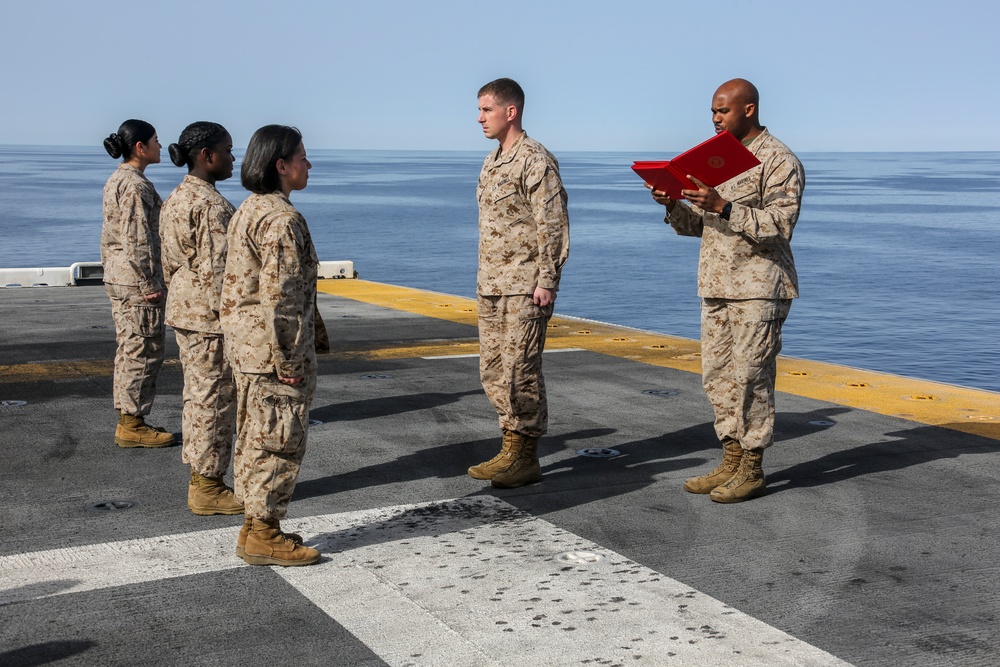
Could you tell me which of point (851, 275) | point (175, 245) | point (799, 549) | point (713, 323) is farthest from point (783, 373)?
point (851, 275)

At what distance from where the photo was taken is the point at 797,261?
128 feet

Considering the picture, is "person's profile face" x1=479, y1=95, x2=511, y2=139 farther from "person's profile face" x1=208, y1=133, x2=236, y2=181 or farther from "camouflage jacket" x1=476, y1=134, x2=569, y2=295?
"person's profile face" x1=208, y1=133, x2=236, y2=181

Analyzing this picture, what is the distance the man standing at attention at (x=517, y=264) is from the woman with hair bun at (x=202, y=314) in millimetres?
1273

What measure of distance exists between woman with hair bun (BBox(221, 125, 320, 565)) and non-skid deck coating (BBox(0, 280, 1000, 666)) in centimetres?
27

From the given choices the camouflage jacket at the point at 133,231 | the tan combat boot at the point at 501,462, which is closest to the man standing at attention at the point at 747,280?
the tan combat boot at the point at 501,462

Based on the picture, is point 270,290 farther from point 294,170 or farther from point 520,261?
point 520,261

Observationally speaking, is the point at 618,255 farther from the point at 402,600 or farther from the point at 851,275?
the point at 402,600

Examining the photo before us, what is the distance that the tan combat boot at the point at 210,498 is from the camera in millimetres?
5070

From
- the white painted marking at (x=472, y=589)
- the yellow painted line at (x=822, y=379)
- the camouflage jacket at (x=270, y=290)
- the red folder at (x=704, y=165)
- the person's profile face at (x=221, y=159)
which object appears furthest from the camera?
the yellow painted line at (x=822, y=379)

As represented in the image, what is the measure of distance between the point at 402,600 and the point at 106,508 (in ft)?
5.94

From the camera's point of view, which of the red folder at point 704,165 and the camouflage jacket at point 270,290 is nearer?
the camouflage jacket at point 270,290

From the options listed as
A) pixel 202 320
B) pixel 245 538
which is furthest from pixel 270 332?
pixel 202 320

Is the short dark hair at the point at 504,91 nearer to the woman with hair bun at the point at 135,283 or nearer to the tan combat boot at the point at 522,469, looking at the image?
the tan combat boot at the point at 522,469

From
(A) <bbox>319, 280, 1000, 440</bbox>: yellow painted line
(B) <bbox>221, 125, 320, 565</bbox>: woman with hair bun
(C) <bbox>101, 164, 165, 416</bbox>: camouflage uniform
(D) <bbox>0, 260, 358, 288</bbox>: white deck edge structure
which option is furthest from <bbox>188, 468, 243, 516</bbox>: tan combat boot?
(D) <bbox>0, 260, 358, 288</bbox>: white deck edge structure
